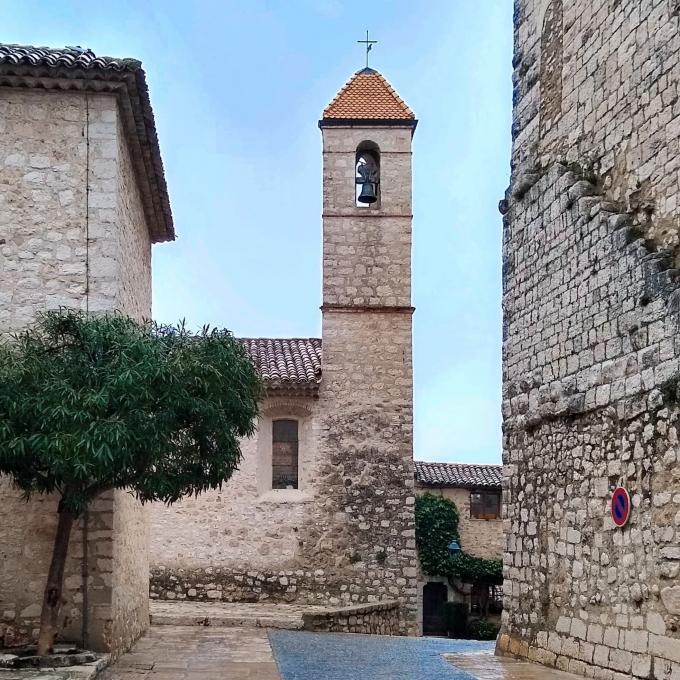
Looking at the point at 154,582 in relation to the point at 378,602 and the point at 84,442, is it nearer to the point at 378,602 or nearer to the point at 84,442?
the point at 378,602

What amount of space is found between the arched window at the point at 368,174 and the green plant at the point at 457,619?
1239cm

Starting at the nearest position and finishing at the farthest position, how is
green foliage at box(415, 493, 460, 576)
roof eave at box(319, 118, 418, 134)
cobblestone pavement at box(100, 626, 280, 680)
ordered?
1. cobblestone pavement at box(100, 626, 280, 680)
2. roof eave at box(319, 118, 418, 134)
3. green foliage at box(415, 493, 460, 576)

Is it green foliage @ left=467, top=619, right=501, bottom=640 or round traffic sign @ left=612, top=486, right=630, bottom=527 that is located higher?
round traffic sign @ left=612, top=486, right=630, bottom=527

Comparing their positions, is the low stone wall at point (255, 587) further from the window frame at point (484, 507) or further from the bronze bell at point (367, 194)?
the window frame at point (484, 507)

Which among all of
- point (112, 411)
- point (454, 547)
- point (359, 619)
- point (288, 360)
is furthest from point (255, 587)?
point (112, 411)

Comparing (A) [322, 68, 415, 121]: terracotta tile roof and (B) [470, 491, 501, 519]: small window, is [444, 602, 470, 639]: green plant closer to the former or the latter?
(B) [470, 491, 501, 519]: small window

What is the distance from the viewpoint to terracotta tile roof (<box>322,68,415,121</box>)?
2286 cm

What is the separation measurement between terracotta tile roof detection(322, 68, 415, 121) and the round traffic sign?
14.9 metres

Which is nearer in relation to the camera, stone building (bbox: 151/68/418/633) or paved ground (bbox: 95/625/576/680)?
paved ground (bbox: 95/625/576/680)

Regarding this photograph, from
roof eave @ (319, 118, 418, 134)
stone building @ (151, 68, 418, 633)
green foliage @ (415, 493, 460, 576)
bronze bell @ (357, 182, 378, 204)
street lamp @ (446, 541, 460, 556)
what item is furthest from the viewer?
green foliage @ (415, 493, 460, 576)

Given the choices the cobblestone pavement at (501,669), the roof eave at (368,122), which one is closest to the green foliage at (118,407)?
the cobblestone pavement at (501,669)

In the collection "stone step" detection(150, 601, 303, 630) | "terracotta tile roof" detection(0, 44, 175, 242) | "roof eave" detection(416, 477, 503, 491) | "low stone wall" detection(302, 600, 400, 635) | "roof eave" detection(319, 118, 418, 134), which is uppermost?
"roof eave" detection(319, 118, 418, 134)

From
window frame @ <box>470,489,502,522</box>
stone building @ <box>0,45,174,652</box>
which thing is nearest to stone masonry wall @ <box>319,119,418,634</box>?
window frame @ <box>470,489,502,522</box>

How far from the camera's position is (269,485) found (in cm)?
2134
